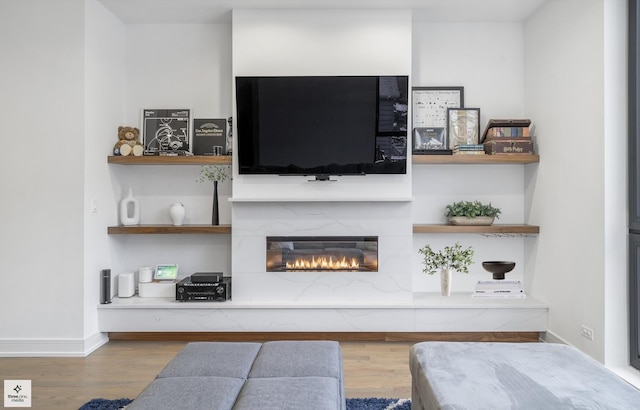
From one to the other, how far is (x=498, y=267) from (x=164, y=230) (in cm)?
289

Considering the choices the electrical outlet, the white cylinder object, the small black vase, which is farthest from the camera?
the small black vase

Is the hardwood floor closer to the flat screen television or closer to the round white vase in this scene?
the round white vase

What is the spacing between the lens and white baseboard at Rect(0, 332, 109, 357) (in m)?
3.47

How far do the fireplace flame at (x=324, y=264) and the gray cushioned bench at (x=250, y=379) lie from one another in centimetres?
161

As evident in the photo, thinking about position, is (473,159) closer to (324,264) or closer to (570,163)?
(570,163)

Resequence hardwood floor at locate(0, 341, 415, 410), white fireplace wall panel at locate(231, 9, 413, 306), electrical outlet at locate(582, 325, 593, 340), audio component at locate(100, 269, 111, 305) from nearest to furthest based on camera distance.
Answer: hardwood floor at locate(0, 341, 415, 410)
electrical outlet at locate(582, 325, 593, 340)
audio component at locate(100, 269, 111, 305)
white fireplace wall panel at locate(231, 9, 413, 306)

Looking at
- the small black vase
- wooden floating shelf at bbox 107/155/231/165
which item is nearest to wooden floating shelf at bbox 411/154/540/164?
wooden floating shelf at bbox 107/155/231/165

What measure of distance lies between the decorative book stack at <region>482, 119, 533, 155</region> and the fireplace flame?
5.04ft

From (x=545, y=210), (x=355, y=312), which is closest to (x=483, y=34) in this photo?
(x=545, y=210)

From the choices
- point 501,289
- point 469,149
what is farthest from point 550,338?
point 469,149

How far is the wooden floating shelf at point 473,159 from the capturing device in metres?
3.84

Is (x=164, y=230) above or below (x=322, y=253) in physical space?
above

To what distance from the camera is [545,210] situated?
150 inches

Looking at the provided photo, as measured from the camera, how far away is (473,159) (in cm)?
384
